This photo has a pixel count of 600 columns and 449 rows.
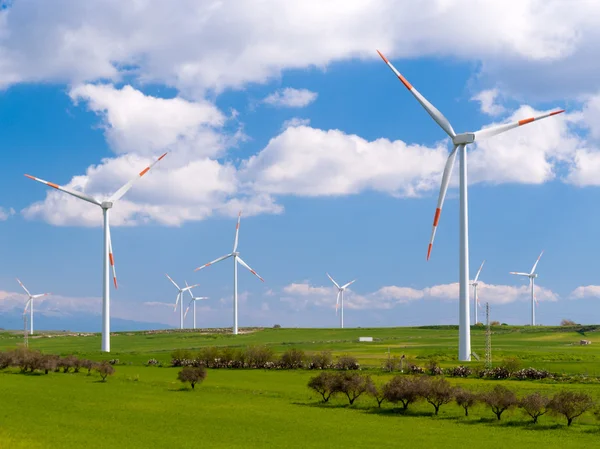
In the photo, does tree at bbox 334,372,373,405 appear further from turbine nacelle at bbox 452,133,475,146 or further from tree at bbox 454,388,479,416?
turbine nacelle at bbox 452,133,475,146

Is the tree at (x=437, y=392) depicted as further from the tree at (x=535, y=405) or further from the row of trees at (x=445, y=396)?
the tree at (x=535, y=405)

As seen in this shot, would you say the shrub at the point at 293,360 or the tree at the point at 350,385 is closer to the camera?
the tree at the point at 350,385

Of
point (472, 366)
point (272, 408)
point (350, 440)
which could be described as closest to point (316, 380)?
point (272, 408)

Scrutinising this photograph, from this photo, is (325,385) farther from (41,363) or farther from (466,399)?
(41,363)

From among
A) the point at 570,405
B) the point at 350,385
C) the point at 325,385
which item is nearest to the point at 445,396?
the point at 350,385

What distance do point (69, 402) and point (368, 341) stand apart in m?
96.3

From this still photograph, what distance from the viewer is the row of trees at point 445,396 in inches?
2108

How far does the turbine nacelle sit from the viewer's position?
309 ft

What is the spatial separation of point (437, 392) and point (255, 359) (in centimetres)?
4405

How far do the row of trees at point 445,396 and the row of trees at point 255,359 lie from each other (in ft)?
84.2

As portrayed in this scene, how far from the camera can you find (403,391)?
60.4m

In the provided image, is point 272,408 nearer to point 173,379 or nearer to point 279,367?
point 173,379

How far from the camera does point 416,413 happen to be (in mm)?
59688

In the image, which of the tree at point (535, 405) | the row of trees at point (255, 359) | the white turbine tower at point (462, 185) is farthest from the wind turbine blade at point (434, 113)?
the tree at point (535, 405)
